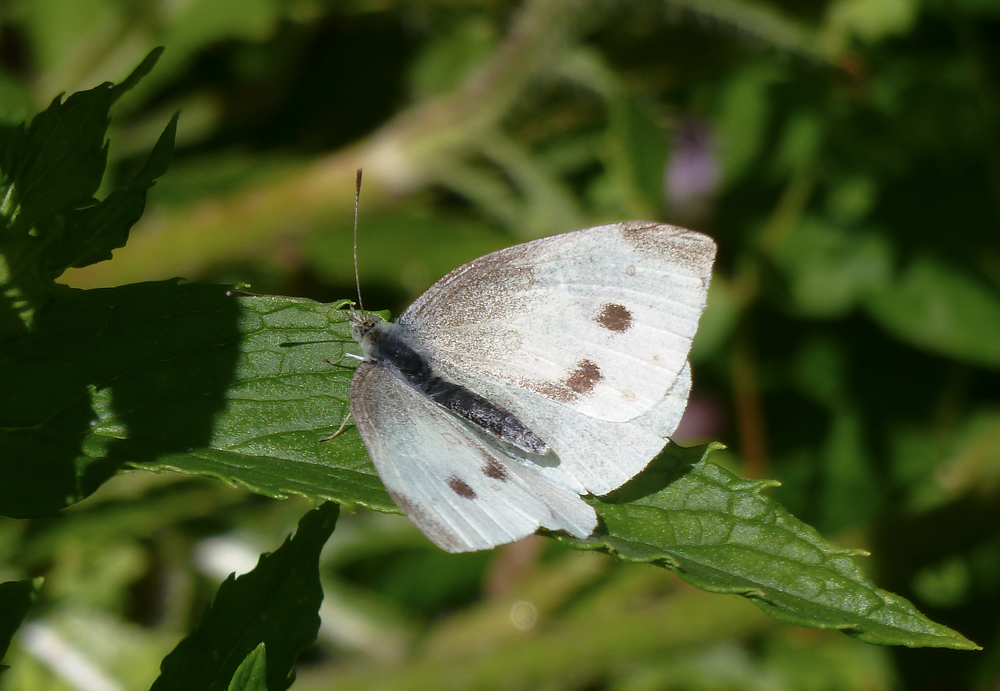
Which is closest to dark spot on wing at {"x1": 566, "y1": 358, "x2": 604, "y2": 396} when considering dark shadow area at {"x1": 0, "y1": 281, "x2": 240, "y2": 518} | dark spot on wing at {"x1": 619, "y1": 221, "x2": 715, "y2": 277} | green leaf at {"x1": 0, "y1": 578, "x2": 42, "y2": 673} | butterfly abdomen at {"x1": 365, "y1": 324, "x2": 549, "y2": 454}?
butterfly abdomen at {"x1": 365, "y1": 324, "x2": 549, "y2": 454}

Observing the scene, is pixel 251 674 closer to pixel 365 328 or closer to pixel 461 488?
pixel 461 488

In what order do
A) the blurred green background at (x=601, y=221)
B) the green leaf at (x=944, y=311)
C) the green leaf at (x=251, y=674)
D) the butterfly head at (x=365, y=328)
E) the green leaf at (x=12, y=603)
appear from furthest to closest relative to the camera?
the green leaf at (x=944, y=311) → the blurred green background at (x=601, y=221) → the butterfly head at (x=365, y=328) → the green leaf at (x=12, y=603) → the green leaf at (x=251, y=674)

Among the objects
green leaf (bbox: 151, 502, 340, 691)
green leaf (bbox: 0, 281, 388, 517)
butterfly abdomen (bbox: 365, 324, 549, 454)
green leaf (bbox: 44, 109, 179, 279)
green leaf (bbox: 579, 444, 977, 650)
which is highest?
green leaf (bbox: 44, 109, 179, 279)

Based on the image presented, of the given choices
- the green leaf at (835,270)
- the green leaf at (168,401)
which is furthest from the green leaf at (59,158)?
the green leaf at (835,270)

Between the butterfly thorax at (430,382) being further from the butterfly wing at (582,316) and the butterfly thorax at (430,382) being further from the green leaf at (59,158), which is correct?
the green leaf at (59,158)

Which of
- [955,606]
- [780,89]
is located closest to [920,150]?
[780,89]

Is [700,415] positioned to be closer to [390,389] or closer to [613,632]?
[613,632]

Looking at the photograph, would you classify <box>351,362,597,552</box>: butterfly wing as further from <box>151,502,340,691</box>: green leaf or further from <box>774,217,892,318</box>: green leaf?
<box>774,217,892,318</box>: green leaf
